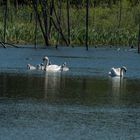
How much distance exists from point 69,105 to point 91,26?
63.1m

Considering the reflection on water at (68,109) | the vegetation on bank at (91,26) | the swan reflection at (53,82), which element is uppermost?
the vegetation on bank at (91,26)

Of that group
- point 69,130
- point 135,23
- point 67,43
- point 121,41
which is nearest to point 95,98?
point 69,130

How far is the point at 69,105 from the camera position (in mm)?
22594

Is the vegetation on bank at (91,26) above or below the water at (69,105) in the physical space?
above

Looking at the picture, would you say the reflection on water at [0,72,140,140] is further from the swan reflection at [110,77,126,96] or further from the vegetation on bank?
the vegetation on bank

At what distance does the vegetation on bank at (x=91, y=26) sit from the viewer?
73188mm

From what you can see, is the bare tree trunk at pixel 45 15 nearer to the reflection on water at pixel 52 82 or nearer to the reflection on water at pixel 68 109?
the reflection on water at pixel 52 82

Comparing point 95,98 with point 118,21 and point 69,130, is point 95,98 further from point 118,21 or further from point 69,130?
point 118,21

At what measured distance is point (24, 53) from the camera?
5650 centimetres

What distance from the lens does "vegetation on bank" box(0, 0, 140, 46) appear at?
240 feet

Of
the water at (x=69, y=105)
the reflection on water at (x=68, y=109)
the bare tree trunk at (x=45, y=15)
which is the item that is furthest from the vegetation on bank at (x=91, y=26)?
the reflection on water at (x=68, y=109)

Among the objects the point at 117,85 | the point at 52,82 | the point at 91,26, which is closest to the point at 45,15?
the point at 91,26

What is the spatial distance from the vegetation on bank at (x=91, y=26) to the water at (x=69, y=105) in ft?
108

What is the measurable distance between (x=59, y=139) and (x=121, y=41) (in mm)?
58780
